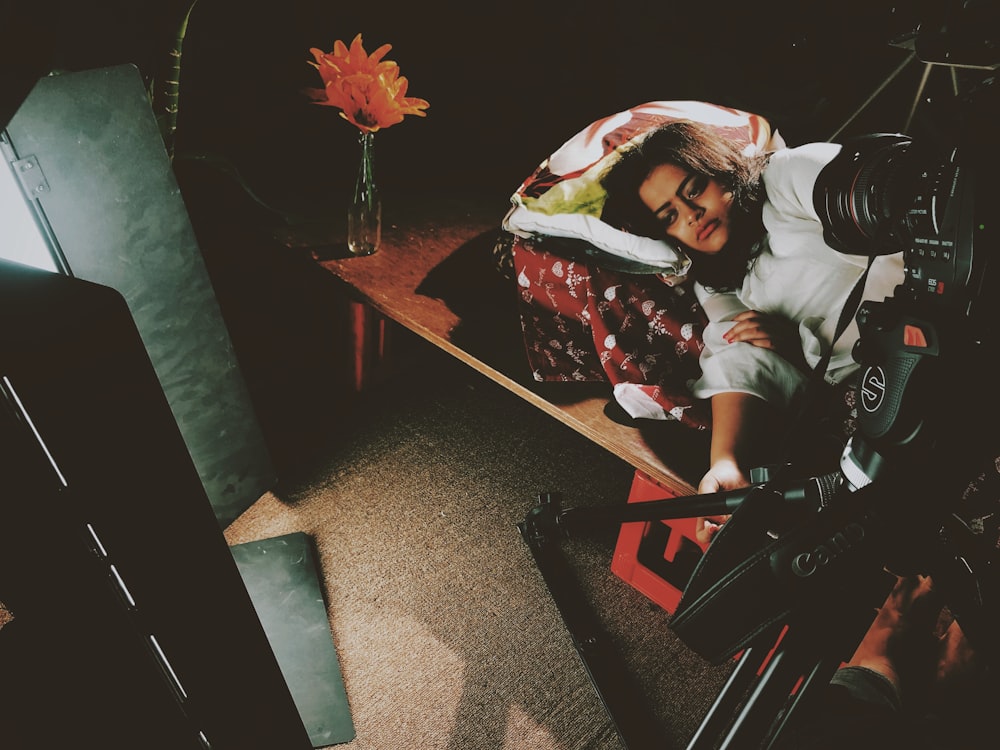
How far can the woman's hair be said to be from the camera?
1.22 m

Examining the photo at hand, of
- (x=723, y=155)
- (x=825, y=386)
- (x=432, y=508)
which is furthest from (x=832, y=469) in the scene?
(x=432, y=508)

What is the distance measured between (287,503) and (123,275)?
70 centimetres

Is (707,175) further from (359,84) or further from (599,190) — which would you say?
(359,84)

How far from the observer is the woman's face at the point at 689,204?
1.22 m

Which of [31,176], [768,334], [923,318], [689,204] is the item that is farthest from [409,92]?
[923,318]

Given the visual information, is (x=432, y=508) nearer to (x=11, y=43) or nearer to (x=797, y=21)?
(x=11, y=43)

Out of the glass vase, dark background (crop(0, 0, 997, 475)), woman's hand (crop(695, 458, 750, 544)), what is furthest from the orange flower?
woman's hand (crop(695, 458, 750, 544))

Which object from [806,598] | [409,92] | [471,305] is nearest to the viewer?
[806,598]

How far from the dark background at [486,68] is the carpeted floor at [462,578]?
63cm

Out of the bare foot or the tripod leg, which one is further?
the bare foot

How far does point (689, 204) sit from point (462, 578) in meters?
0.95

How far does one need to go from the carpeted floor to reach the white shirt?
1.92 ft

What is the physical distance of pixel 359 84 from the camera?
124cm

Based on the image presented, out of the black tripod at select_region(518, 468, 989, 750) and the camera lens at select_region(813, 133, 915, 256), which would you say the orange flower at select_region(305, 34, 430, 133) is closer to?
the camera lens at select_region(813, 133, 915, 256)
